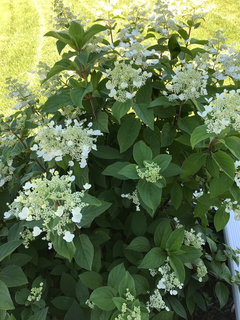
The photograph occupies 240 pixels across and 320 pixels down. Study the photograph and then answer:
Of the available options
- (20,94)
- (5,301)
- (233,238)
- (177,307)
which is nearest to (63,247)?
(5,301)

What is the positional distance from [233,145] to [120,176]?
0.46m

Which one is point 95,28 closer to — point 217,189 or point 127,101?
point 127,101

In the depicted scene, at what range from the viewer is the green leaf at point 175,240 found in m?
1.36

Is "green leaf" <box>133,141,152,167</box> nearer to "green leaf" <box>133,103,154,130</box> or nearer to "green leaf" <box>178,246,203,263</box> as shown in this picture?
"green leaf" <box>133,103,154,130</box>

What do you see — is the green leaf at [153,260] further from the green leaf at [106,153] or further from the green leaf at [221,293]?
the green leaf at [221,293]

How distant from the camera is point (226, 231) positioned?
8.02ft

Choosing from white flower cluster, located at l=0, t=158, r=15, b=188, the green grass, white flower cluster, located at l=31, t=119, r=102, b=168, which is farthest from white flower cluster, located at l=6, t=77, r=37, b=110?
the green grass

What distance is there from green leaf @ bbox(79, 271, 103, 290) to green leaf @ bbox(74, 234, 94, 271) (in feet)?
0.70

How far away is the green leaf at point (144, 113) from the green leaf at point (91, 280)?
697 millimetres

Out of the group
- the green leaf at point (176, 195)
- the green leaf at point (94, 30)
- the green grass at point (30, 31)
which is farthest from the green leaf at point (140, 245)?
the green grass at point (30, 31)

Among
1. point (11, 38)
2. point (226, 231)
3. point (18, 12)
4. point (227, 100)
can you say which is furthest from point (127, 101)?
point (18, 12)

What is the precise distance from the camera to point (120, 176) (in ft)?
4.48

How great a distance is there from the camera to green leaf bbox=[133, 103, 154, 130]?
137 cm

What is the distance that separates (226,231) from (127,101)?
152 centimetres
